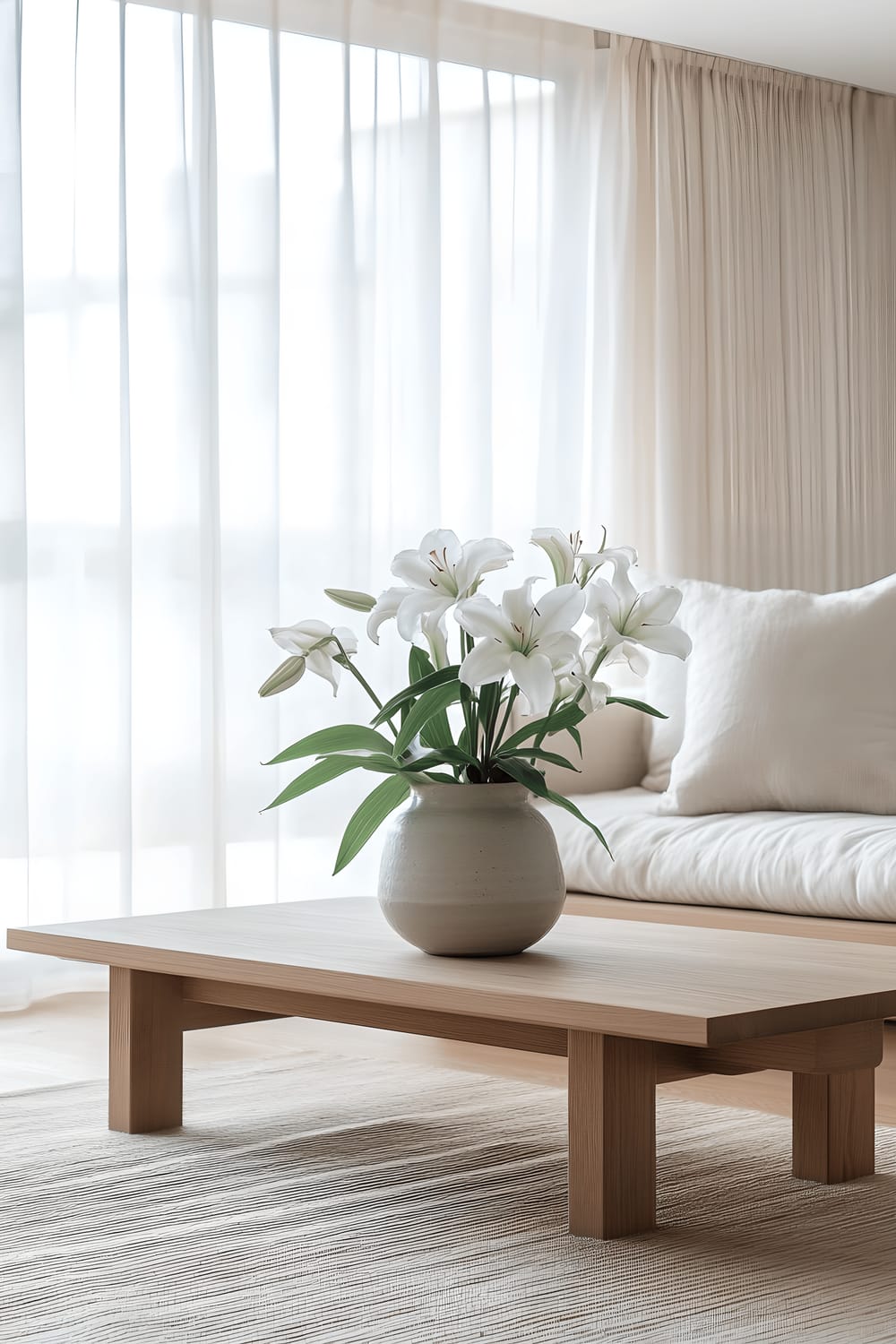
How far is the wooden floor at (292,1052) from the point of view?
2953mm

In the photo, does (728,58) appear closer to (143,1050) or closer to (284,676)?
(284,676)

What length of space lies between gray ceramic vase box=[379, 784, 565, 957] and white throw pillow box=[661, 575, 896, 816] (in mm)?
1490

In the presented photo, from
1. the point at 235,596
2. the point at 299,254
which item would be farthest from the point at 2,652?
the point at 299,254

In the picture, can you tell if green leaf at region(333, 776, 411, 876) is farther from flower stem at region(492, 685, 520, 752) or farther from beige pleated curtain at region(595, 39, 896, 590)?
beige pleated curtain at region(595, 39, 896, 590)

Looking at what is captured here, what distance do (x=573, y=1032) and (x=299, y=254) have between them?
2788 mm

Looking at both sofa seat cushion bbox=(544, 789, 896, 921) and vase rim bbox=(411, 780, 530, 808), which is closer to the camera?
vase rim bbox=(411, 780, 530, 808)

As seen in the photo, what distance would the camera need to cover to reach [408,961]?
223cm

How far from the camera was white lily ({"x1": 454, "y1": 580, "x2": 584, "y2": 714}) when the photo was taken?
6.67 ft

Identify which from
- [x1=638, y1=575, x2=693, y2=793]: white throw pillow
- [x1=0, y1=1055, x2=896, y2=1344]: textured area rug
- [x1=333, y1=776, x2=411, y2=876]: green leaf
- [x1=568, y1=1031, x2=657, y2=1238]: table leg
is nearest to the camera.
A: [x1=0, y1=1055, x2=896, y2=1344]: textured area rug

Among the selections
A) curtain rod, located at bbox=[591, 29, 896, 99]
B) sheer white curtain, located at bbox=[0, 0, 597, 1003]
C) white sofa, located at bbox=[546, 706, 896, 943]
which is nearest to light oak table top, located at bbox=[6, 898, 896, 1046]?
white sofa, located at bbox=[546, 706, 896, 943]

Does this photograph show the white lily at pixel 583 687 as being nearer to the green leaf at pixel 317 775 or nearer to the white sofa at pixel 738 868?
the green leaf at pixel 317 775

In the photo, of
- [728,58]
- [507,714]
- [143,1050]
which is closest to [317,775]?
[507,714]

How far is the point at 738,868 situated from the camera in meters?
3.41

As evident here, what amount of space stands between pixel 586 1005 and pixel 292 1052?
1529 millimetres
